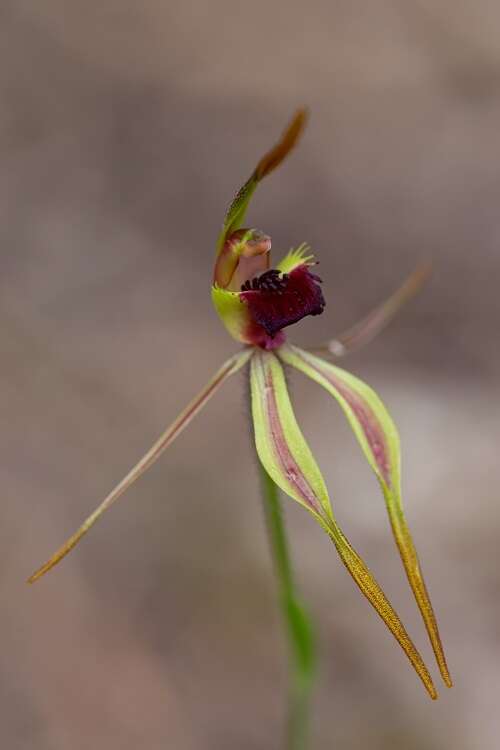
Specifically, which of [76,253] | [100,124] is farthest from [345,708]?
[100,124]

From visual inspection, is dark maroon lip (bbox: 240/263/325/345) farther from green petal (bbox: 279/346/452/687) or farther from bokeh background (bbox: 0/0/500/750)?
bokeh background (bbox: 0/0/500/750)

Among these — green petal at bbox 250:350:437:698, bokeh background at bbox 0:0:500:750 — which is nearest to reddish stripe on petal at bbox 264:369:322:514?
green petal at bbox 250:350:437:698

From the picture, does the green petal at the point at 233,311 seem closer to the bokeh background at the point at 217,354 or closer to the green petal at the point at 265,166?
the green petal at the point at 265,166

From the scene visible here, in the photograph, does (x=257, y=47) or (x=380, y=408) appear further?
(x=257, y=47)

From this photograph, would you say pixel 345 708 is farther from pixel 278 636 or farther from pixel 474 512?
pixel 474 512

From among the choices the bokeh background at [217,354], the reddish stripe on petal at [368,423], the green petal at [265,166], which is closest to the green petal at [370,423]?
the reddish stripe on petal at [368,423]
